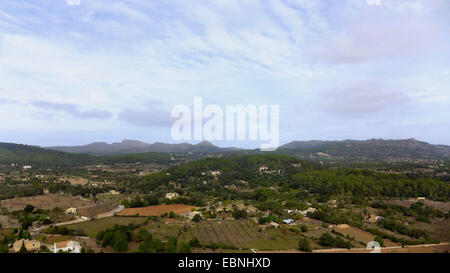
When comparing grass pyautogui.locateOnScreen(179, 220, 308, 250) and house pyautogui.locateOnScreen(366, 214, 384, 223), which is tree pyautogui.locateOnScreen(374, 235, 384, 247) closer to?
grass pyautogui.locateOnScreen(179, 220, 308, 250)

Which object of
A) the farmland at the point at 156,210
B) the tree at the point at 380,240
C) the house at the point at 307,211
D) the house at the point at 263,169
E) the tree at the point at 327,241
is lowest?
the farmland at the point at 156,210

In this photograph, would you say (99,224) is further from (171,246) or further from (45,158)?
(45,158)

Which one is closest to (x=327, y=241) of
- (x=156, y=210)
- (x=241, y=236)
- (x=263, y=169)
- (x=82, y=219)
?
(x=241, y=236)

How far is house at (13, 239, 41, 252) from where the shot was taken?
14.5m

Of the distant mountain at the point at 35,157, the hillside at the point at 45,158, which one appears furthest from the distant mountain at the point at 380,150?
the distant mountain at the point at 35,157

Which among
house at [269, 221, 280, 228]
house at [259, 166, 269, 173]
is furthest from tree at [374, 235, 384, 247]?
house at [259, 166, 269, 173]

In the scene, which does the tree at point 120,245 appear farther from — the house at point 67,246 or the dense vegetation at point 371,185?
the dense vegetation at point 371,185

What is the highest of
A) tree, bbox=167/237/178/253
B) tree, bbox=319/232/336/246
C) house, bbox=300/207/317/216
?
tree, bbox=167/237/178/253

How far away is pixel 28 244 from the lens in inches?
A: 584

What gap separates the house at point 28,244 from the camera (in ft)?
47.6

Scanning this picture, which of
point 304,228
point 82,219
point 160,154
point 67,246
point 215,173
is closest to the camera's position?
point 67,246
